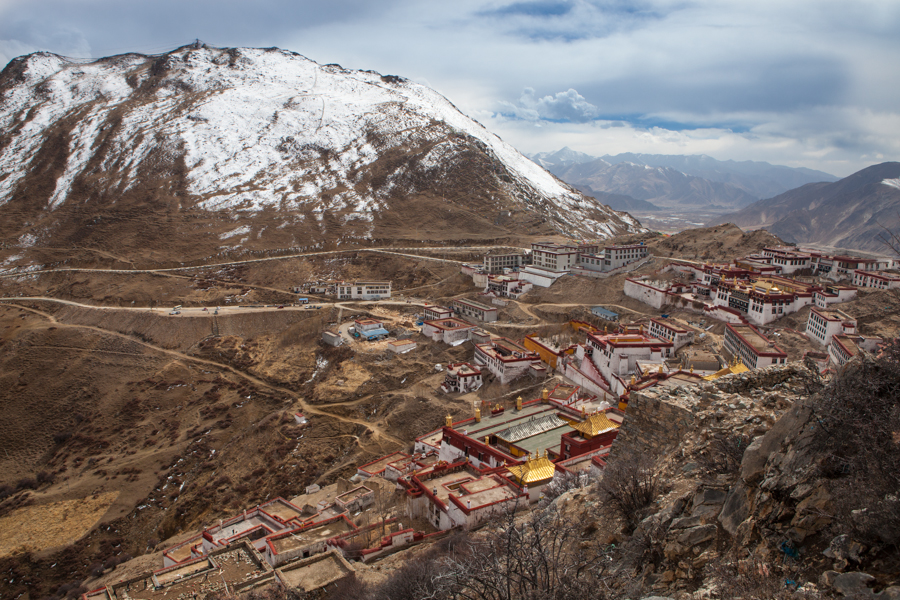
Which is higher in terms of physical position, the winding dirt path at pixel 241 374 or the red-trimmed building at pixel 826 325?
the red-trimmed building at pixel 826 325

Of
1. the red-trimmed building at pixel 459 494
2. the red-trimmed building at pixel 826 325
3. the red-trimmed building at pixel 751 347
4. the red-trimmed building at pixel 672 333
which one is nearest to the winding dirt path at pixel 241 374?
the red-trimmed building at pixel 459 494

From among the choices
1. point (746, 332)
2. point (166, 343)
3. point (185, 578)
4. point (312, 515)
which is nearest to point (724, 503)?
point (185, 578)

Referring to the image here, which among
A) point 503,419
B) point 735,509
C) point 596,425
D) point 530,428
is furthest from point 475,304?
point 735,509

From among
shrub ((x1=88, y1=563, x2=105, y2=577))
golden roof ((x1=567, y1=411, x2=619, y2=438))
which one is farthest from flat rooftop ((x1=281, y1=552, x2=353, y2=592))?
shrub ((x1=88, y1=563, x2=105, y2=577))

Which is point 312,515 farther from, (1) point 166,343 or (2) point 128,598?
(1) point 166,343

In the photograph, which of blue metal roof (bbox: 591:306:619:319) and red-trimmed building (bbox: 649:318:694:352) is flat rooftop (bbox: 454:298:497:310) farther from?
red-trimmed building (bbox: 649:318:694:352)

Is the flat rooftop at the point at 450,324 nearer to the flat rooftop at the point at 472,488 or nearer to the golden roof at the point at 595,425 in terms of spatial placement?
the golden roof at the point at 595,425
